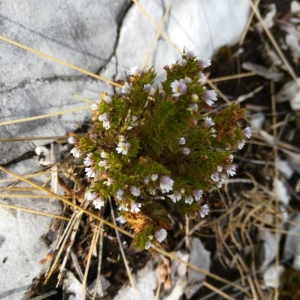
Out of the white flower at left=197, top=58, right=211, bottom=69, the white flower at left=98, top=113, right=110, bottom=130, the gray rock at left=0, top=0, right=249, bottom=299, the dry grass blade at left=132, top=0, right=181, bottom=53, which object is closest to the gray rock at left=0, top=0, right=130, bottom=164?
Result: the gray rock at left=0, top=0, right=249, bottom=299

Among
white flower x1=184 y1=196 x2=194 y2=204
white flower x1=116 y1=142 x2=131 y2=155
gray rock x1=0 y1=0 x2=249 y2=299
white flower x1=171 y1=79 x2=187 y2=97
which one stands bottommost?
white flower x1=184 y1=196 x2=194 y2=204

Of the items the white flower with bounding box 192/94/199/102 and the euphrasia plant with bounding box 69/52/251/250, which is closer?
the white flower with bounding box 192/94/199/102

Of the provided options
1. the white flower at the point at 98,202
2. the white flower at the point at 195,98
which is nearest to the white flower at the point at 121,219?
the white flower at the point at 98,202

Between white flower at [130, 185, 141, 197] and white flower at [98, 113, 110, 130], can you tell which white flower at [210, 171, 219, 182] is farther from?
white flower at [98, 113, 110, 130]

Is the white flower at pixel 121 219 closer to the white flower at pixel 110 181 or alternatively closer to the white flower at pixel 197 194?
the white flower at pixel 110 181

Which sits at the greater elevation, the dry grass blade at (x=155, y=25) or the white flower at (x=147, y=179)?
the dry grass blade at (x=155, y=25)

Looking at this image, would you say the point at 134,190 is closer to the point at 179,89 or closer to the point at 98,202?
the point at 98,202

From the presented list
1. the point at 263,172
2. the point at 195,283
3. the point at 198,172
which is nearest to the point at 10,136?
the point at 198,172

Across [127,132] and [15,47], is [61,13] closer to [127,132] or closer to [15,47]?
[15,47]
